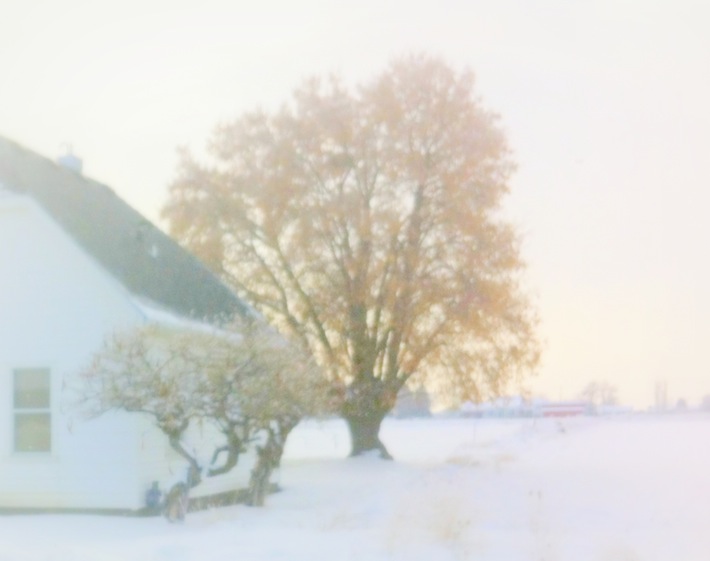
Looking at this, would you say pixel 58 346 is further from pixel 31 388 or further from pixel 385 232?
pixel 385 232

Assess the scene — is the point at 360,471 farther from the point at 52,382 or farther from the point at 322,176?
the point at 52,382

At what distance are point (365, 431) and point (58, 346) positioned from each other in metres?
15.6

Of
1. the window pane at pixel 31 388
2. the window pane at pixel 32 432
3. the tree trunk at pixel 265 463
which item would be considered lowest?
the tree trunk at pixel 265 463

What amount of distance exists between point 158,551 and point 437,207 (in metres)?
19.2

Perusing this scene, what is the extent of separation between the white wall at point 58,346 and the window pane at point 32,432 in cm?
13

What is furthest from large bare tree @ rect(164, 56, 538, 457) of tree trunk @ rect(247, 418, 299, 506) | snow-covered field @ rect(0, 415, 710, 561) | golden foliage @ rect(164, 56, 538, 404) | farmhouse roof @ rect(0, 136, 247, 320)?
tree trunk @ rect(247, 418, 299, 506)

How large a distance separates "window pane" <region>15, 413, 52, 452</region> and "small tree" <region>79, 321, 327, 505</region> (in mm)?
1041

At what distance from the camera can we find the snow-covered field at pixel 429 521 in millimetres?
11734

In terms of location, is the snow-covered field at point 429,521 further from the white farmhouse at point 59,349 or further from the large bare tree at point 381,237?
the large bare tree at point 381,237

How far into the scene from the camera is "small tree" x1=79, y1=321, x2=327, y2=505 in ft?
48.4

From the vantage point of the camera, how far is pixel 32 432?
16.8 m

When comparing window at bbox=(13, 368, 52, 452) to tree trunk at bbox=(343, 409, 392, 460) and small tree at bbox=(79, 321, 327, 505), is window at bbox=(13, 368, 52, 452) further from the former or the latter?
tree trunk at bbox=(343, 409, 392, 460)

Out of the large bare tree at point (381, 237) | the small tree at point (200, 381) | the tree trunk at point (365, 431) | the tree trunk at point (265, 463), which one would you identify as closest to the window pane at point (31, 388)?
the small tree at point (200, 381)

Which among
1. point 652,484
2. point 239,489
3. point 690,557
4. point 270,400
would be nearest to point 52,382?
point 270,400
